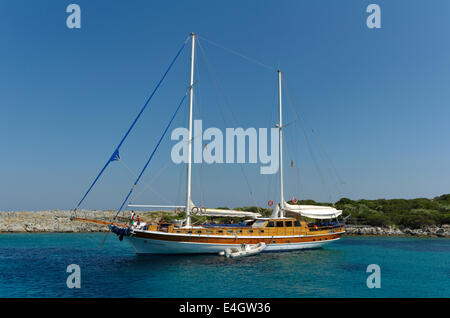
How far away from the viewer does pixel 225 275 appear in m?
20.7

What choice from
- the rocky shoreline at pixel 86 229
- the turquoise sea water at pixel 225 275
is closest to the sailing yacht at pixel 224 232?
the turquoise sea water at pixel 225 275

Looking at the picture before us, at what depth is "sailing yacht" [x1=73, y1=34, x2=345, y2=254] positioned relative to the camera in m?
27.6

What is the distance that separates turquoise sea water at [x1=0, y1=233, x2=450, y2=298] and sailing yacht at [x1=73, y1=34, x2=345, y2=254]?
120 centimetres

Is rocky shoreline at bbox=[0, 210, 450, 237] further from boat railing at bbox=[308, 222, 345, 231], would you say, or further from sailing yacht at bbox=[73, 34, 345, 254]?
sailing yacht at bbox=[73, 34, 345, 254]

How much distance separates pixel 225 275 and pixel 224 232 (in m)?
8.99

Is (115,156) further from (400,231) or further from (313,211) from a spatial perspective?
(400,231)

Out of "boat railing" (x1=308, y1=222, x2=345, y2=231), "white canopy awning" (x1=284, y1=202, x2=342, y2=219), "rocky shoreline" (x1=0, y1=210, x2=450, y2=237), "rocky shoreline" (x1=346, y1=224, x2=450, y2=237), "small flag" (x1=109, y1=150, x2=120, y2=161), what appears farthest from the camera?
"rocky shoreline" (x1=0, y1=210, x2=450, y2=237)

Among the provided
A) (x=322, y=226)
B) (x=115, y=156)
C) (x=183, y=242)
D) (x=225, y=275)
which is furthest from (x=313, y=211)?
(x=115, y=156)

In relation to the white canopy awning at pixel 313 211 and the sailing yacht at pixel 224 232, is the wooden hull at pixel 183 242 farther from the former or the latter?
the white canopy awning at pixel 313 211

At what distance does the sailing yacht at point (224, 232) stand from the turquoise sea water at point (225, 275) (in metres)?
1.20

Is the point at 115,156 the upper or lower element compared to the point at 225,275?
upper

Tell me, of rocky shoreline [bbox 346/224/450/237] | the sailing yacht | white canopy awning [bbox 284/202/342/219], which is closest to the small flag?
the sailing yacht
